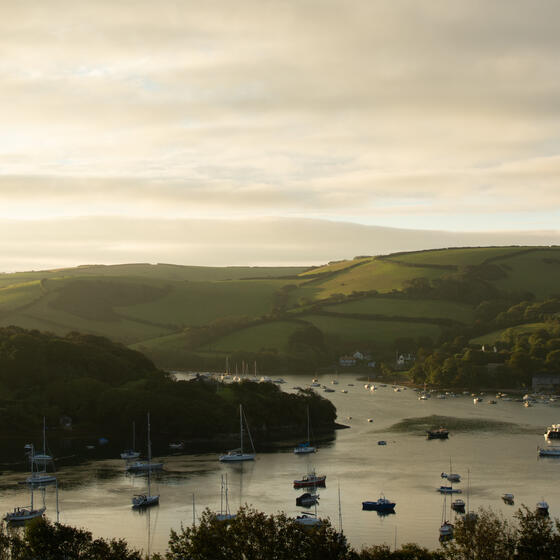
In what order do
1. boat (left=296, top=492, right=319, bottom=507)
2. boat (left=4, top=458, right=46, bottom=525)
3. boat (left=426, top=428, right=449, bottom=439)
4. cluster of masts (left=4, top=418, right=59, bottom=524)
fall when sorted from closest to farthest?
boat (left=4, top=458, right=46, bottom=525), cluster of masts (left=4, top=418, right=59, bottom=524), boat (left=296, top=492, right=319, bottom=507), boat (left=426, top=428, right=449, bottom=439)

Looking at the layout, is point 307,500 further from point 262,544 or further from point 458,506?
point 262,544

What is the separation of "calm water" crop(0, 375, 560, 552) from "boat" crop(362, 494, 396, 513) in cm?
70

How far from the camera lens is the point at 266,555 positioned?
4531 centimetres

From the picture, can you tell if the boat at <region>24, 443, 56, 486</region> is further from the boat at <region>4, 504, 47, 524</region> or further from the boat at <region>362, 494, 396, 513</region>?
the boat at <region>362, 494, 396, 513</region>

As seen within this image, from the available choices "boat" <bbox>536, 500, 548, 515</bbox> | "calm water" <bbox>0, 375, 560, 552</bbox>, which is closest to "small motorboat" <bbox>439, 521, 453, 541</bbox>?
"calm water" <bbox>0, 375, 560, 552</bbox>

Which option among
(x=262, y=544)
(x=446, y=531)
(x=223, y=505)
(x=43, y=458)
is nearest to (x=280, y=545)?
(x=262, y=544)

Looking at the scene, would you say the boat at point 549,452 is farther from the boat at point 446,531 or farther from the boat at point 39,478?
the boat at point 39,478

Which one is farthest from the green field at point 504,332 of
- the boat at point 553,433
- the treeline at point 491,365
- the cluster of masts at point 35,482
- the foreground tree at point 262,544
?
the foreground tree at point 262,544

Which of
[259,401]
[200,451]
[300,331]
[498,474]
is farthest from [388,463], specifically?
[300,331]

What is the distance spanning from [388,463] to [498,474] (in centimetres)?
1157

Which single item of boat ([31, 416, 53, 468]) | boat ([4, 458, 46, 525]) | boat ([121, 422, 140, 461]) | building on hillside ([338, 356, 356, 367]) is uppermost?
A: building on hillside ([338, 356, 356, 367])

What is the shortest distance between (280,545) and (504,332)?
15035 cm

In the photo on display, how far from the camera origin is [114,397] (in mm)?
114125

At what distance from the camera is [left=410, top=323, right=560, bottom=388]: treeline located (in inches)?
6398
